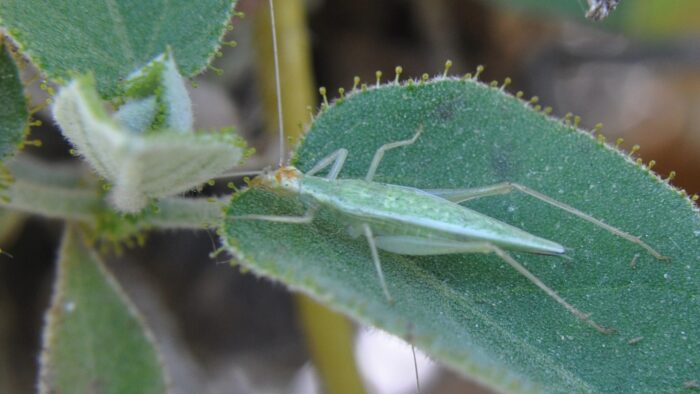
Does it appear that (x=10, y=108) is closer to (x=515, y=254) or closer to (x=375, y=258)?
(x=375, y=258)

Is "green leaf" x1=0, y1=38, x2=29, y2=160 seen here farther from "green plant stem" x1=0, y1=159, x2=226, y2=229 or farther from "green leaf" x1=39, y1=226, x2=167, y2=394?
"green leaf" x1=39, y1=226, x2=167, y2=394

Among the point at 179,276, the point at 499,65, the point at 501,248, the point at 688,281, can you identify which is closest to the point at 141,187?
the point at 501,248

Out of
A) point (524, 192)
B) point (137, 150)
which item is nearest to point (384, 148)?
point (524, 192)

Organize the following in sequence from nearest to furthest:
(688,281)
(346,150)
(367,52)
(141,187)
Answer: (141,187), (688,281), (346,150), (367,52)

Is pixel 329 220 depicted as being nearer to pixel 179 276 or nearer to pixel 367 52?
pixel 179 276

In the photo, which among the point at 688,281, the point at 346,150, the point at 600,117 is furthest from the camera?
the point at 600,117

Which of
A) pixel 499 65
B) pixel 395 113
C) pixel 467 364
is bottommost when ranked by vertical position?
pixel 467 364
